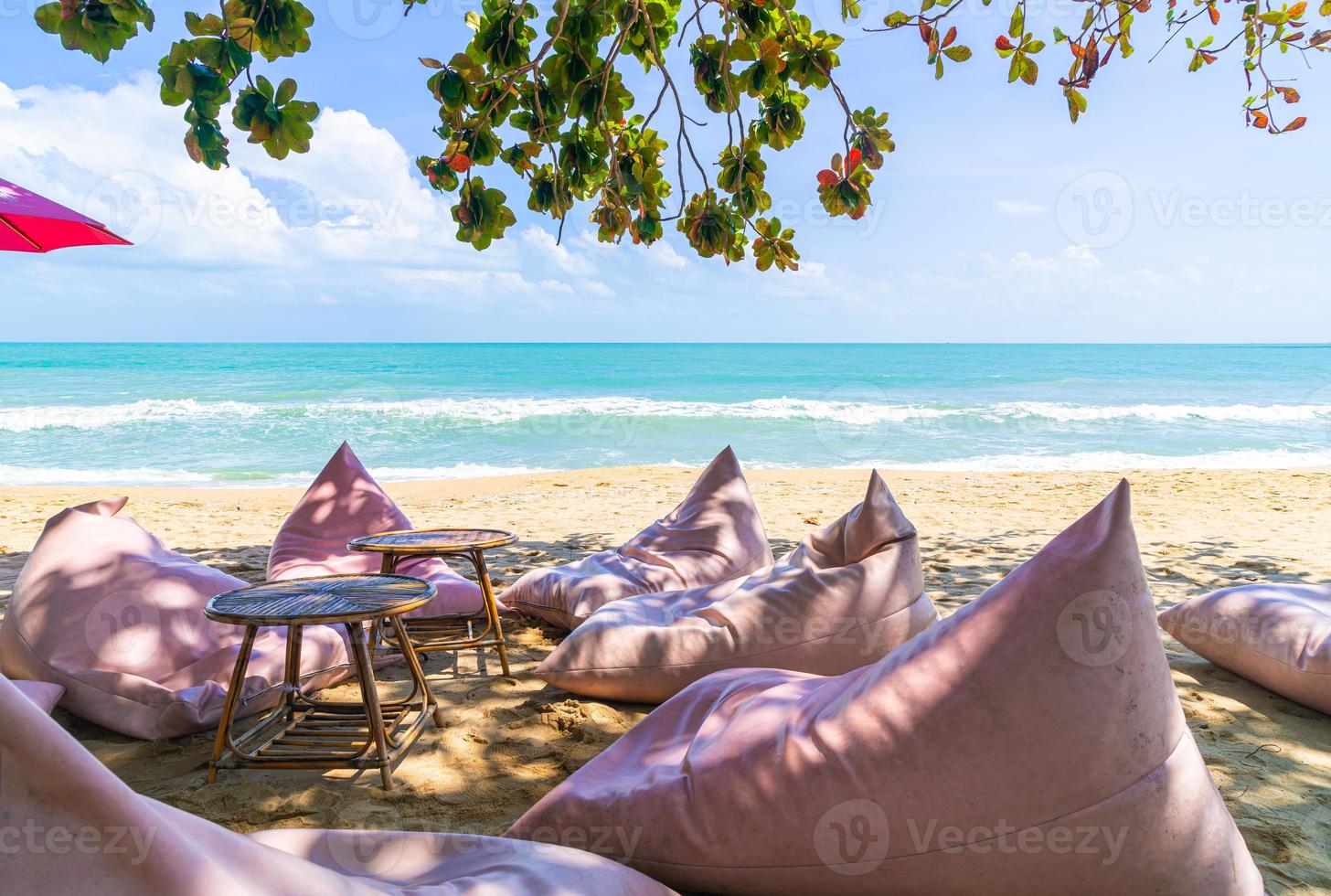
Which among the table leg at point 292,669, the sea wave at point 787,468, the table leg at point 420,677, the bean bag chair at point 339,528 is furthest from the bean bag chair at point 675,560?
the sea wave at point 787,468

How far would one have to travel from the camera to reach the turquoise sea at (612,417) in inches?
496

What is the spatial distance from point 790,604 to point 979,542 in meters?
3.42

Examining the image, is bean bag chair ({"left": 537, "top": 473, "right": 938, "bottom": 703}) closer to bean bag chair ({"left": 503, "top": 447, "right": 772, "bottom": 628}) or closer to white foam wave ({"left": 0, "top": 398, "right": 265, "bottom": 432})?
bean bag chair ({"left": 503, "top": 447, "right": 772, "bottom": 628})

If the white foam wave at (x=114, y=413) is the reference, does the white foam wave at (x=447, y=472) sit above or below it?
below

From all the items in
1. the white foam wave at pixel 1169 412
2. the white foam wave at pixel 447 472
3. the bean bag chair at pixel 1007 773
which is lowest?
the white foam wave at pixel 447 472

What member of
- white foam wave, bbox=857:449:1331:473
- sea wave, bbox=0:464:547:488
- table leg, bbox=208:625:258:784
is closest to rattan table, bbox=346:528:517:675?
table leg, bbox=208:625:258:784

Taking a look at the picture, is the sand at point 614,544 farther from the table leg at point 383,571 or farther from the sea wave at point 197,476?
the sea wave at point 197,476

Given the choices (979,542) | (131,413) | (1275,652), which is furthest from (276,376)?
(1275,652)

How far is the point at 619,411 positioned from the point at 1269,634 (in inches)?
680

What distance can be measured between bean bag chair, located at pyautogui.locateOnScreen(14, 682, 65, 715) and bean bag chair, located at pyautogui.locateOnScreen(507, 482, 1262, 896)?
6.82 ft

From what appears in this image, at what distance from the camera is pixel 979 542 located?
5.54m

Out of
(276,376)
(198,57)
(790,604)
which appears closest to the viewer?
(198,57)

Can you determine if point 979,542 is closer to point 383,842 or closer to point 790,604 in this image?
point 790,604

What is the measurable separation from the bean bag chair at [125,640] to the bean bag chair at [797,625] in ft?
3.32
